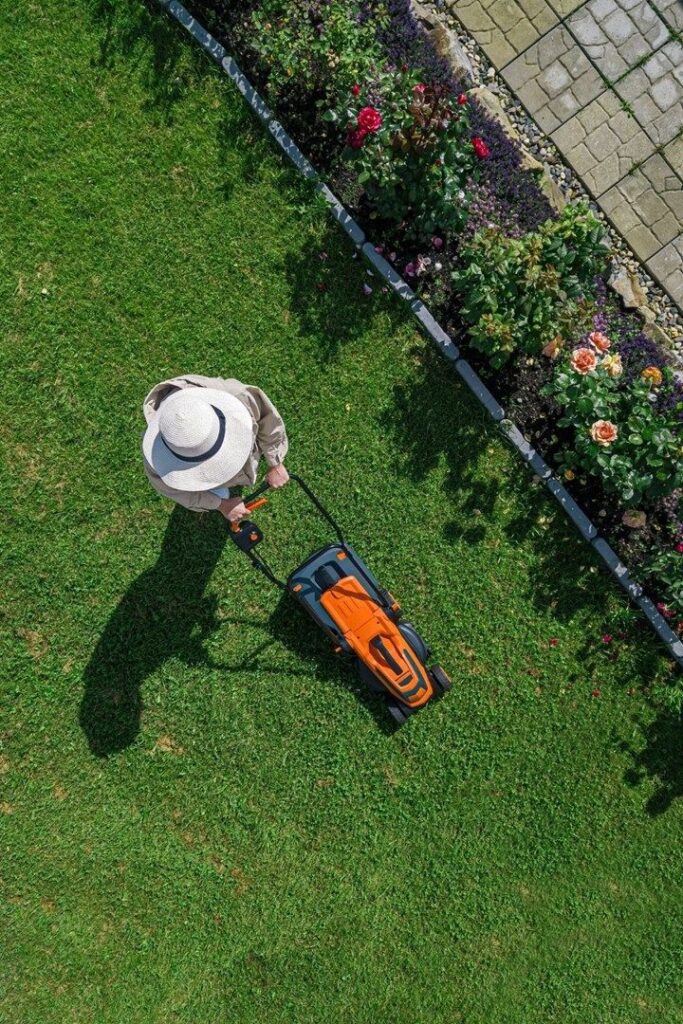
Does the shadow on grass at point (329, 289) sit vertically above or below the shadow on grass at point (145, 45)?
below

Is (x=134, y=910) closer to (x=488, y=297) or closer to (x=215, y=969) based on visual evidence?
(x=215, y=969)

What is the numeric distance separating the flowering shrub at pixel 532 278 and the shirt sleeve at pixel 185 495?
2.15 metres

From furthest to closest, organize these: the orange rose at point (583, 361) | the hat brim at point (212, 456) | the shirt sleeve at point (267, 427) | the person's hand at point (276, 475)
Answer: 1. the orange rose at point (583, 361)
2. the person's hand at point (276, 475)
3. the shirt sleeve at point (267, 427)
4. the hat brim at point (212, 456)

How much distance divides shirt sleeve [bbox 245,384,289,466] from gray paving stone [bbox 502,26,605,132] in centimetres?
331

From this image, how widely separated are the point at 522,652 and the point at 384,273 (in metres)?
3.04

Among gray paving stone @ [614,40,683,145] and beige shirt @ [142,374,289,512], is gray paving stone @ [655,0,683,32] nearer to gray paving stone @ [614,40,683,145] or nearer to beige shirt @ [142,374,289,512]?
gray paving stone @ [614,40,683,145]

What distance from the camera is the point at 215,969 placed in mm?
5535

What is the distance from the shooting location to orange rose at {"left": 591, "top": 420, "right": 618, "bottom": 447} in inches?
195

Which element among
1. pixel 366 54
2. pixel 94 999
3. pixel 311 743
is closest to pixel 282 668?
pixel 311 743

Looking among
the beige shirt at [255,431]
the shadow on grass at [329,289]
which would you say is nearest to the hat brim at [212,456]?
the beige shirt at [255,431]

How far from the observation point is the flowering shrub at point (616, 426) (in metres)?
4.96

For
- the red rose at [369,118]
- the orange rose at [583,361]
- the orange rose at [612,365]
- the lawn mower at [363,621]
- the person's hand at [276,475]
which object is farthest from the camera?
the lawn mower at [363,621]

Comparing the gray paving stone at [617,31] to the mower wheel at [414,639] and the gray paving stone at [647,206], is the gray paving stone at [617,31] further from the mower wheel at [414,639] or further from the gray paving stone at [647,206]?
the mower wheel at [414,639]

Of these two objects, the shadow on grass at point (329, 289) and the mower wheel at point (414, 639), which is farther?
the shadow on grass at point (329, 289)
